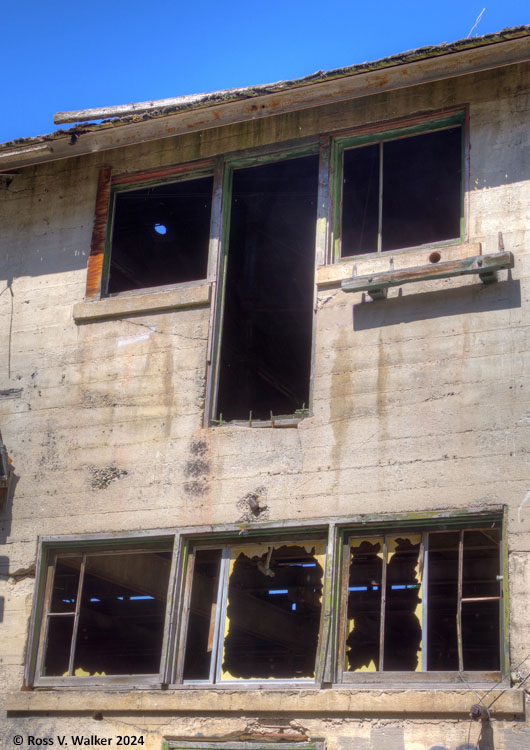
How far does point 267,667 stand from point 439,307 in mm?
7971

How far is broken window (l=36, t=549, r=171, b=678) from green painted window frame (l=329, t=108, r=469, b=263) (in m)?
3.87

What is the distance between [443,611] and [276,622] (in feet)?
8.37

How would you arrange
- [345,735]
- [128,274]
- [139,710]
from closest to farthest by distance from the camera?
[345,735], [139,710], [128,274]

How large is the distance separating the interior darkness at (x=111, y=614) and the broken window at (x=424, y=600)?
8.23ft

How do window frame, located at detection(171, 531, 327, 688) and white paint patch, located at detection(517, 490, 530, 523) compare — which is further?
window frame, located at detection(171, 531, 327, 688)

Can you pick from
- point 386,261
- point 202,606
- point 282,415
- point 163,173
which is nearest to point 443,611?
point 202,606

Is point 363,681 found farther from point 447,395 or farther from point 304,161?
point 304,161

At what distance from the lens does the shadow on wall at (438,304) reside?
9.76 meters

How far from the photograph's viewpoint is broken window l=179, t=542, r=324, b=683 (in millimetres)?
9992

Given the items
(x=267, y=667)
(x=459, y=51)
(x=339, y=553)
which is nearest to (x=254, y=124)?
(x=459, y=51)

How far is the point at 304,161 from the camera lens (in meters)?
12.4

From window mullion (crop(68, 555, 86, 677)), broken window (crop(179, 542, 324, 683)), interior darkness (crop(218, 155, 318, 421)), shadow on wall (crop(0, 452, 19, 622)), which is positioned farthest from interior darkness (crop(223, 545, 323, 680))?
shadow on wall (crop(0, 452, 19, 622))

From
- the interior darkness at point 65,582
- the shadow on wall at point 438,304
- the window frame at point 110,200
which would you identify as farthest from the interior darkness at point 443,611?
the window frame at point 110,200

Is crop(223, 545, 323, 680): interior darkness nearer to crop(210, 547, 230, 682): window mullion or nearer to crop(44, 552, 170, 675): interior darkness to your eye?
crop(44, 552, 170, 675): interior darkness
